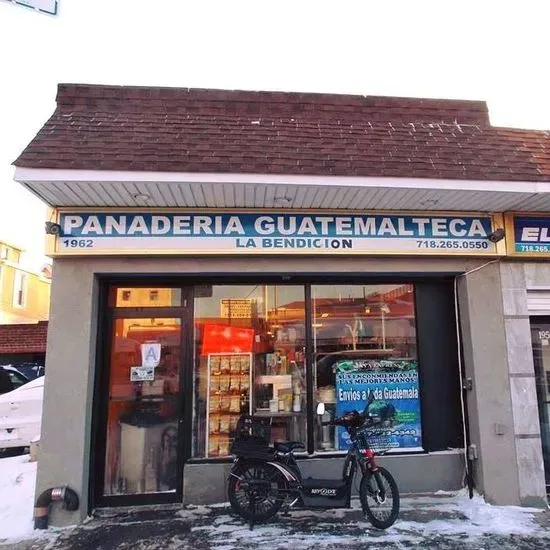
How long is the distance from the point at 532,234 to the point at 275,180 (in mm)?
3447

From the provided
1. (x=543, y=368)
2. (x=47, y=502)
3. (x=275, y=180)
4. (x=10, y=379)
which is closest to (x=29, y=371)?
(x=10, y=379)

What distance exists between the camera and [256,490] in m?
5.28

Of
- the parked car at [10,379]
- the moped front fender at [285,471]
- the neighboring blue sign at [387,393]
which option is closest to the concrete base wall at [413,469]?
the neighboring blue sign at [387,393]

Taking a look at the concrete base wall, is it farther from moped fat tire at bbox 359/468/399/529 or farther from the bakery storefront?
moped fat tire at bbox 359/468/399/529

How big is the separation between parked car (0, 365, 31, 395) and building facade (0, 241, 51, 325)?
43.9 feet

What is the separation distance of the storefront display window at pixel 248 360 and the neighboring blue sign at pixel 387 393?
0.53 meters

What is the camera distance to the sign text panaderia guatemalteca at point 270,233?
18.9 ft

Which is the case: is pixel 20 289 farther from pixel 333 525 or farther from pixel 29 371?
pixel 333 525

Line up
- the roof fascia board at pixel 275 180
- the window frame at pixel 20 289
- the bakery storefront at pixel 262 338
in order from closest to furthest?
1. the roof fascia board at pixel 275 180
2. the bakery storefront at pixel 262 338
3. the window frame at pixel 20 289

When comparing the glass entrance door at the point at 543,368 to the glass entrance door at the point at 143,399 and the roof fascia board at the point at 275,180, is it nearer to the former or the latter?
the roof fascia board at the point at 275,180

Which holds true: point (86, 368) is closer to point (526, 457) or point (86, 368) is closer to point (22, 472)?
point (22, 472)

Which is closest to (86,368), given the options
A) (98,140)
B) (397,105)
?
(98,140)

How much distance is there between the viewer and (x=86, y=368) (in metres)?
5.66

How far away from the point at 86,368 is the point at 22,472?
114 inches
